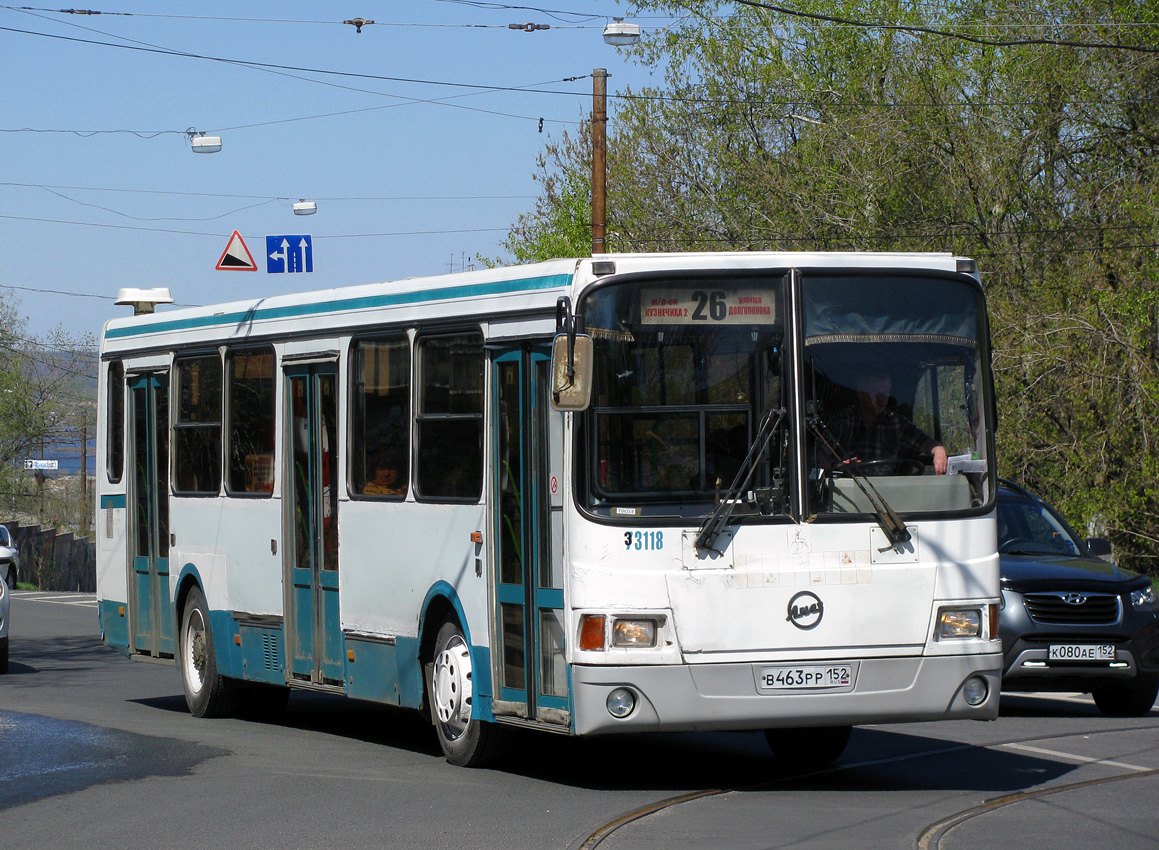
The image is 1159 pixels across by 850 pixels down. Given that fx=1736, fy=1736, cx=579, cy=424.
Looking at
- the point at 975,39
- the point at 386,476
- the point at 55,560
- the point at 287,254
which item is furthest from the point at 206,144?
the point at 55,560

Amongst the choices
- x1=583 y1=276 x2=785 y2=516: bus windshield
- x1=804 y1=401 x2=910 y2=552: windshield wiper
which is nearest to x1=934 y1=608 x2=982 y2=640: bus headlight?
x1=804 y1=401 x2=910 y2=552: windshield wiper

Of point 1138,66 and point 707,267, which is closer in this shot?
point 707,267

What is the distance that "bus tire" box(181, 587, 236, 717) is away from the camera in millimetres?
13141

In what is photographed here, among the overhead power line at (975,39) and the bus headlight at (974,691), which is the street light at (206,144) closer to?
the overhead power line at (975,39)

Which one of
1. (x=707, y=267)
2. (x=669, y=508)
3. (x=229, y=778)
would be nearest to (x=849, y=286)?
(x=707, y=267)

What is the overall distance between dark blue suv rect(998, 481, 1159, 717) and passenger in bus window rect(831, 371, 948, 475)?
424 cm

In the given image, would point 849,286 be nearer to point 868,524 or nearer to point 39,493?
point 868,524

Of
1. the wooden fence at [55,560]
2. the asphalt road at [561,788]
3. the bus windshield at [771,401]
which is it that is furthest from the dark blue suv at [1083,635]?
the wooden fence at [55,560]

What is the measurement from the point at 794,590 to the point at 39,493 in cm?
7478

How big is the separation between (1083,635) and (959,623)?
4335 mm

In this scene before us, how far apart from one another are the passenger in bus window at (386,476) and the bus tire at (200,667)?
2.93 m

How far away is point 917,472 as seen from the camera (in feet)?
29.1

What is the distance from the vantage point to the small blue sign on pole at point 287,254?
76.3ft

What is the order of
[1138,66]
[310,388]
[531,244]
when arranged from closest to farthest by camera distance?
[310,388] → [1138,66] → [531,244]
